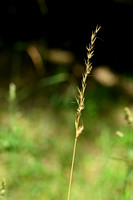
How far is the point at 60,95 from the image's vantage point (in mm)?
2824

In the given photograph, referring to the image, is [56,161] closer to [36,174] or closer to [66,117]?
[36,174]

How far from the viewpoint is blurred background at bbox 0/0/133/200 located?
1.91 metres

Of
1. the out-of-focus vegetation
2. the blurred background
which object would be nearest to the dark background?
the blurred background

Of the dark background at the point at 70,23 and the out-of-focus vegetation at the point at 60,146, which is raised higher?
the dark background at the point at 70,23

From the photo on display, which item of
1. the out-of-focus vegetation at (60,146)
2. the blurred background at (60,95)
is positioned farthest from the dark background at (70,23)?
the out-of-focus vegetation at (60,146)

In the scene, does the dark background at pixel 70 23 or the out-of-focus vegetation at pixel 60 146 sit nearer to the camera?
the out-of-focus vegetation at pixel 60 146

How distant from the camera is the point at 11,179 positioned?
1.84m

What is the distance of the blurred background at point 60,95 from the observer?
6.27 ft

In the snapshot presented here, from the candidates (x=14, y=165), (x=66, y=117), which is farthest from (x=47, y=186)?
(x=66, y=117)

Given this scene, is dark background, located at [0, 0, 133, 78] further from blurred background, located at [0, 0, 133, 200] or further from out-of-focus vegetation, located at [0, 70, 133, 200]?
out-of-focus vegetation, located at [0, 70, 133, 200]

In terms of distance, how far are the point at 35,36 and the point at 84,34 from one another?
1.74 ft

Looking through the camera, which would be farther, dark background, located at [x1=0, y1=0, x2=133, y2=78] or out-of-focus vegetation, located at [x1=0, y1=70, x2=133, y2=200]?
dark background, located at [x1=0, y1=0, x2=133, y2=78]

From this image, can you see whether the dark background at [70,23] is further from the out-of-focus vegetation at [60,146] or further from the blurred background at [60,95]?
the out-of-focus vegetation at [60,146]

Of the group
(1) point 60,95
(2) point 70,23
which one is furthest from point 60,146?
(2) point 70,23
